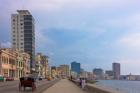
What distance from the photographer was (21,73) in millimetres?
172125

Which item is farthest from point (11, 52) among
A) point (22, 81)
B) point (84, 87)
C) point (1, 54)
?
point (22, 81)

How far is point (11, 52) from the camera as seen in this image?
149000 millimetres

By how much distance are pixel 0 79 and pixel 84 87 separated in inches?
1808

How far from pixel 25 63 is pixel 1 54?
60951 mm

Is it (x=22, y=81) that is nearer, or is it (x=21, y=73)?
(x=22, y=81)

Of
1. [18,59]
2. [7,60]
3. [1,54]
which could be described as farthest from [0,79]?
[18,59]

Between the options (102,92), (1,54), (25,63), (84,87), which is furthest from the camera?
(25,63)

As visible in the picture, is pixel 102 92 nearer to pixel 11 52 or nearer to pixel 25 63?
pixel 11 52

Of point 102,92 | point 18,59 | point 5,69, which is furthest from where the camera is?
point 18,59

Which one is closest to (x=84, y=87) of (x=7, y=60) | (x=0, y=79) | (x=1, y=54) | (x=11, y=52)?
(x=0, y=79)

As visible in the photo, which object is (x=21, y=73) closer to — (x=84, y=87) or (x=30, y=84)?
(x=84, y=87)

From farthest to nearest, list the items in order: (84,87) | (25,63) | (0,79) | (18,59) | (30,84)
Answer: (25,63), (18,59), (0,79), (84,87), (30,84)

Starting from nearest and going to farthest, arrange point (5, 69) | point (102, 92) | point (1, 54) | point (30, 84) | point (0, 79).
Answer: point (102, 92)
point (30, 84)
point (0, 79)
point (1, 54)
point (5, 69)

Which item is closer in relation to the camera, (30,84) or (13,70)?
(30,84)
